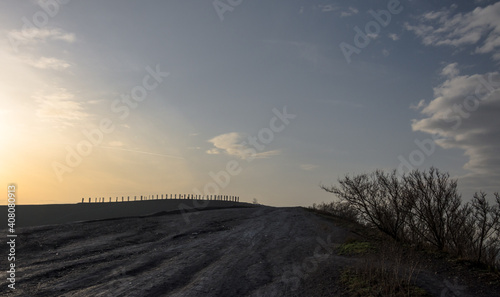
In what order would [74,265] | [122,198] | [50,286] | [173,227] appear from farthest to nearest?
[122,198] → [173,227] → [74,265] → [50,286]

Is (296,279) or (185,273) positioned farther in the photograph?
(185,273)

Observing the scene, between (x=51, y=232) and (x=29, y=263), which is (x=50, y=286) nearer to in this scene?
(x=29, y=263)

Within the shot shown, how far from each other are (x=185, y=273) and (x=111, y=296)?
10.3ft

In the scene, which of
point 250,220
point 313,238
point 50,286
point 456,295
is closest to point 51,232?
point 50,286

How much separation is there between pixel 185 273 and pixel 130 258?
463cm

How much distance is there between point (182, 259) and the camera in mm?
17125

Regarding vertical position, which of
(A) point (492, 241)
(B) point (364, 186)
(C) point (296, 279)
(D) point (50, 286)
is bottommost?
(D) point (50, 286)

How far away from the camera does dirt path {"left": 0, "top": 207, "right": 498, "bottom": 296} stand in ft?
43.4

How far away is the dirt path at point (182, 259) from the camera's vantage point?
13.2 m

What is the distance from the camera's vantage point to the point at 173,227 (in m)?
26.6

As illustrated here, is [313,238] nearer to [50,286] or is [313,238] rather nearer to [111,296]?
[111,296]

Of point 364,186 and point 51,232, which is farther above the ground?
point 364,186

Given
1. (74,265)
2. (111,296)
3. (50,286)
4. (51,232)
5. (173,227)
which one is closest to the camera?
(111,296)

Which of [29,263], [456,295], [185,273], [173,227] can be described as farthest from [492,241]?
[29,263]
